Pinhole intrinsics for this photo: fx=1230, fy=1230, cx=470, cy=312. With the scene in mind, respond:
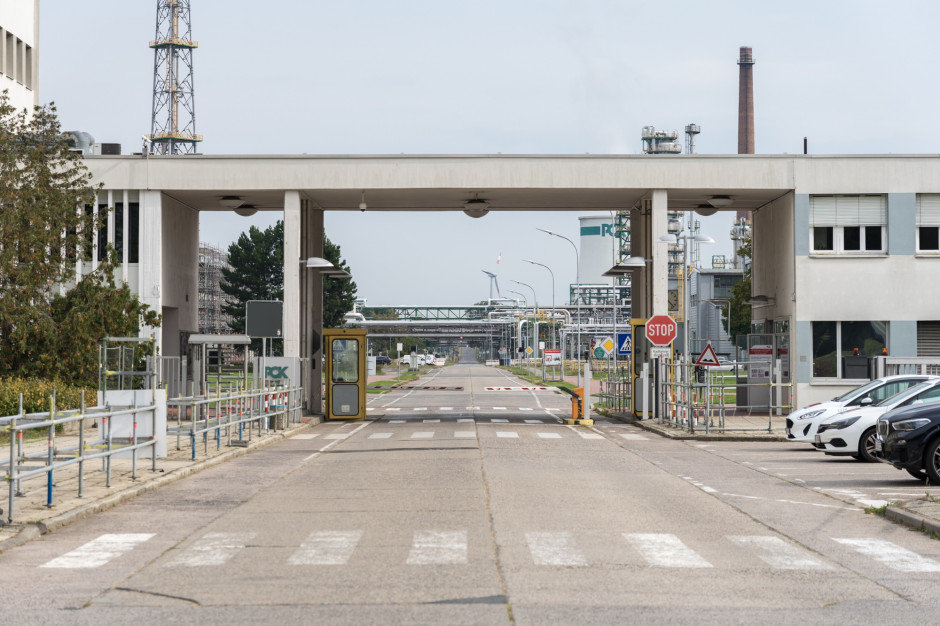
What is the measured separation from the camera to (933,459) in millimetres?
17250

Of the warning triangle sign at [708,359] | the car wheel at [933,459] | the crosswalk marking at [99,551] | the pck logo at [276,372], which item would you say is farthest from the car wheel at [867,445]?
the pck logo at [276,372]

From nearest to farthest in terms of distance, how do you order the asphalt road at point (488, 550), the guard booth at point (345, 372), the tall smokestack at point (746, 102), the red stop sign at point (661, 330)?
the asphalt road at point (488, 550), the red stop sign at point (661, 330), the guard booth at point (345, 372), the tall smokestack at point (746, 102)

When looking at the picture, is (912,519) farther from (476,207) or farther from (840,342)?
(476,207)

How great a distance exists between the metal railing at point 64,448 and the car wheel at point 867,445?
1241 centimetres

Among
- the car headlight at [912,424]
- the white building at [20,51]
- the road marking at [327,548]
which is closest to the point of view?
the road marking at [327,548]

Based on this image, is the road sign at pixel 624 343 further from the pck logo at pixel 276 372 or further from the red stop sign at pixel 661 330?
the pck logo at pixel 276 372

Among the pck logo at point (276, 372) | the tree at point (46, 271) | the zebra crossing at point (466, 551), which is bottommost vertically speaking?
the zebra crossing at point (466, 551)

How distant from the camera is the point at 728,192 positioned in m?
38.1

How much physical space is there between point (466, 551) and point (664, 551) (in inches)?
69.1

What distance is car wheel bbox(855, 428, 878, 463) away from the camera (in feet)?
73.1

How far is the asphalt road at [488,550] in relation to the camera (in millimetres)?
8328

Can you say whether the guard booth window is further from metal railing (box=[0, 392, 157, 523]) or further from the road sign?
metal railing (box=[0, 392, 157, 523])

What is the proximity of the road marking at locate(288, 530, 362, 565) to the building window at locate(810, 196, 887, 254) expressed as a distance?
1101 inches

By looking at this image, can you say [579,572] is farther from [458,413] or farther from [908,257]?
[458,413]
